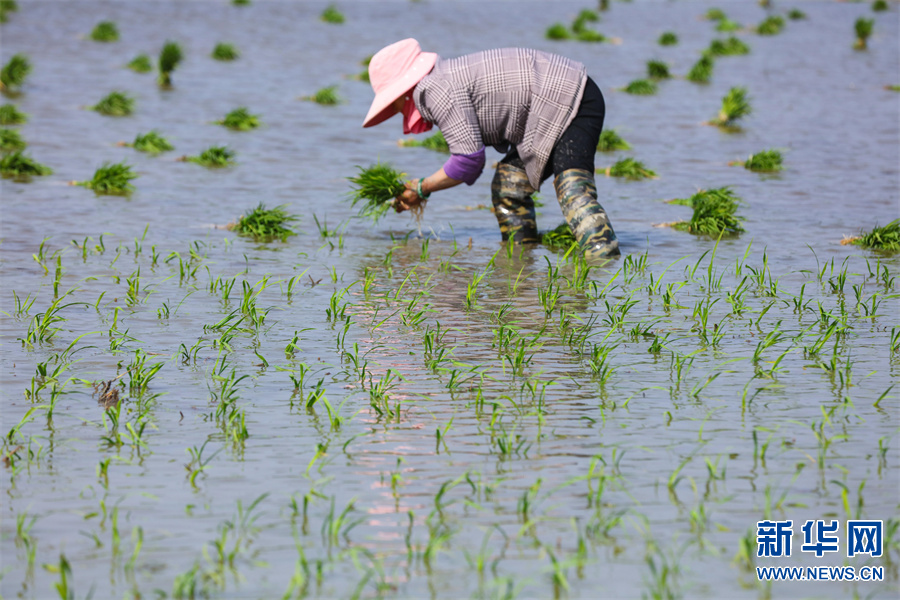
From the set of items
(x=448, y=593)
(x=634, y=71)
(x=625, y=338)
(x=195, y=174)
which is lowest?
(x=448, y=593)

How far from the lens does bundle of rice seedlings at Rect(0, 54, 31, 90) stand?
1767 cm

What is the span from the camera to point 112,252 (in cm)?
867

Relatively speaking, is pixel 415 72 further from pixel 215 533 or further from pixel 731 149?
pixel 731 149

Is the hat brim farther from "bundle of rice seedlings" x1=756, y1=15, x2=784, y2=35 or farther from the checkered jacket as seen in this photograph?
"bundle of rice seedlings" x1=756, y1=15, x2=784, y2=35

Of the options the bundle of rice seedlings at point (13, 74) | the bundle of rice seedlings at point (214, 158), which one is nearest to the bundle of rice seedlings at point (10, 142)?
the bundle of rice seedlings at point (214, 158)

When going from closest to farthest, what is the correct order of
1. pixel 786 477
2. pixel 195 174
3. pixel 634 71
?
1. pixel 786 477
2. pixel 195 174
3. pixel 634 71

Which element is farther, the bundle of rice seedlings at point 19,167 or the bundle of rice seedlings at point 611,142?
the bundle of rice seedlings at point 611,142

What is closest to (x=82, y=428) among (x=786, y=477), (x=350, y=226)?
(x=786, y=477)

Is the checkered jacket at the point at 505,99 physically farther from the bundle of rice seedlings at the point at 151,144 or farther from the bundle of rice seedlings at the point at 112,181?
the bundle of rice seedlings at the point at 151,144

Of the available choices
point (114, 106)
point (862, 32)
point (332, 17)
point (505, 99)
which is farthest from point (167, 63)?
point (862, 32)

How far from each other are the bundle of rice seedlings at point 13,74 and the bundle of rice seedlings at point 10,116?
2.81 m

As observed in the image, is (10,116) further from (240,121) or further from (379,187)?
(379,187)

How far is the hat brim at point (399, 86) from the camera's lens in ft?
26.4

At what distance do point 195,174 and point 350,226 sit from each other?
295 centimetres
